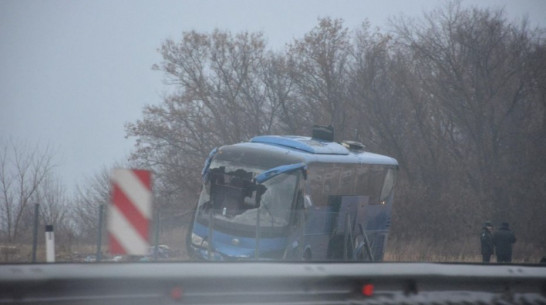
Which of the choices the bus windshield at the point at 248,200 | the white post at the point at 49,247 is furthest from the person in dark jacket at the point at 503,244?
the white post at the point at 49,247

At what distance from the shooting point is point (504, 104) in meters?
43.9

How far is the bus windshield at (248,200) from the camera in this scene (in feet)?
63.7

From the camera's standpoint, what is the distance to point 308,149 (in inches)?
835

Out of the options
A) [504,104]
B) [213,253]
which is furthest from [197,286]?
[504,104]

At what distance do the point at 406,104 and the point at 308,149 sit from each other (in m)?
25.4

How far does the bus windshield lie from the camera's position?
764 inches

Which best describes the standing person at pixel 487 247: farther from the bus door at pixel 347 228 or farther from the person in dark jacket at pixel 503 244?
the bus door at pixel 347 228

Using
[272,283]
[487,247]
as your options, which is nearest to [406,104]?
[487,247]

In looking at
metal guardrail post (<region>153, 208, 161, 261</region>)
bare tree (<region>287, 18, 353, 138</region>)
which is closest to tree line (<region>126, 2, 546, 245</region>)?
bare tree (<region>287, 18, 353, 138</region>)

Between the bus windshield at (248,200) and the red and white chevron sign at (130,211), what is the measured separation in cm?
1120

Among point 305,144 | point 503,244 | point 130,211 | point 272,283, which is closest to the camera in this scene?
point 272,283

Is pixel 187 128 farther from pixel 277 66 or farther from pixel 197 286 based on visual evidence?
pixel 197 286

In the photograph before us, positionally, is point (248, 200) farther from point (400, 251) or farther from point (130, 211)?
point (130, 211)

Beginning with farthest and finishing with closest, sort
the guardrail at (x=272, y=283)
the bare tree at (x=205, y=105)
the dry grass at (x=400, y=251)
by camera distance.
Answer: the bare tree at (x=205, y=105) → the dry grass at (x=400, y=251) → the guardrail at (x=272, y=283)
